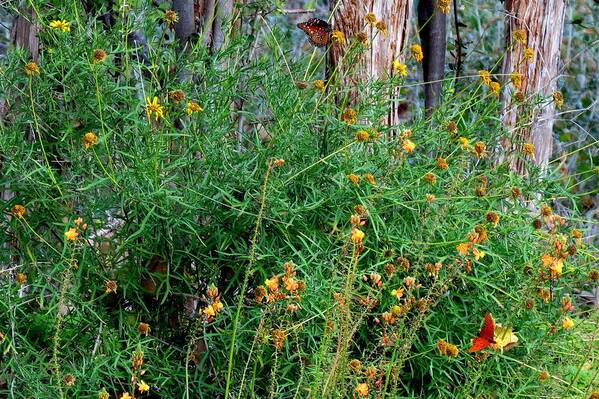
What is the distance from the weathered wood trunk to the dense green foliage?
2.80ft

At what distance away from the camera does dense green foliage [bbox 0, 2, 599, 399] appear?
3.46 m

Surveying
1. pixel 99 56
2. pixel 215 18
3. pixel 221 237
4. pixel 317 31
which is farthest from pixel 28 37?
pixel 221 237

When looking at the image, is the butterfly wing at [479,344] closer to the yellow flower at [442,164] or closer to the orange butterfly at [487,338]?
the orange butterfly at [487,338]

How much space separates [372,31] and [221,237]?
1.71m

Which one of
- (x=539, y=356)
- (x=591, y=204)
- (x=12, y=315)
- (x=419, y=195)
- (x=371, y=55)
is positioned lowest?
(x=591, y=204)

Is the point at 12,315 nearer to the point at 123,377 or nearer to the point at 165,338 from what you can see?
the point at 123,377

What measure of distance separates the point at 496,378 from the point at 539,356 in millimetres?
188

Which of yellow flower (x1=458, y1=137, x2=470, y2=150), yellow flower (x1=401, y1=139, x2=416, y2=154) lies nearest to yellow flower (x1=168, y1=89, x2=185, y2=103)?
yellow flower (x1=401, y1=139, x2=416, y2=154)

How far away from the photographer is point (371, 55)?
16.0 ft

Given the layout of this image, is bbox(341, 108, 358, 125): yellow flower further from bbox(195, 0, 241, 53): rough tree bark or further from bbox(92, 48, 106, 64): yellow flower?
bbox(195, 0, 241, 53): rough tree bark

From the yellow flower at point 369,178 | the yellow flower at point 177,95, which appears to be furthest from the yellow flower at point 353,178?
the yellow flower at point 177,95

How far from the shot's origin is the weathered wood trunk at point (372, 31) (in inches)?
190

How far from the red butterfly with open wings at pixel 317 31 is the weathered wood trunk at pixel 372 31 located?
18 cm

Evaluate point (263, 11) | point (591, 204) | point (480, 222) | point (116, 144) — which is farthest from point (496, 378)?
point (591, 204)
